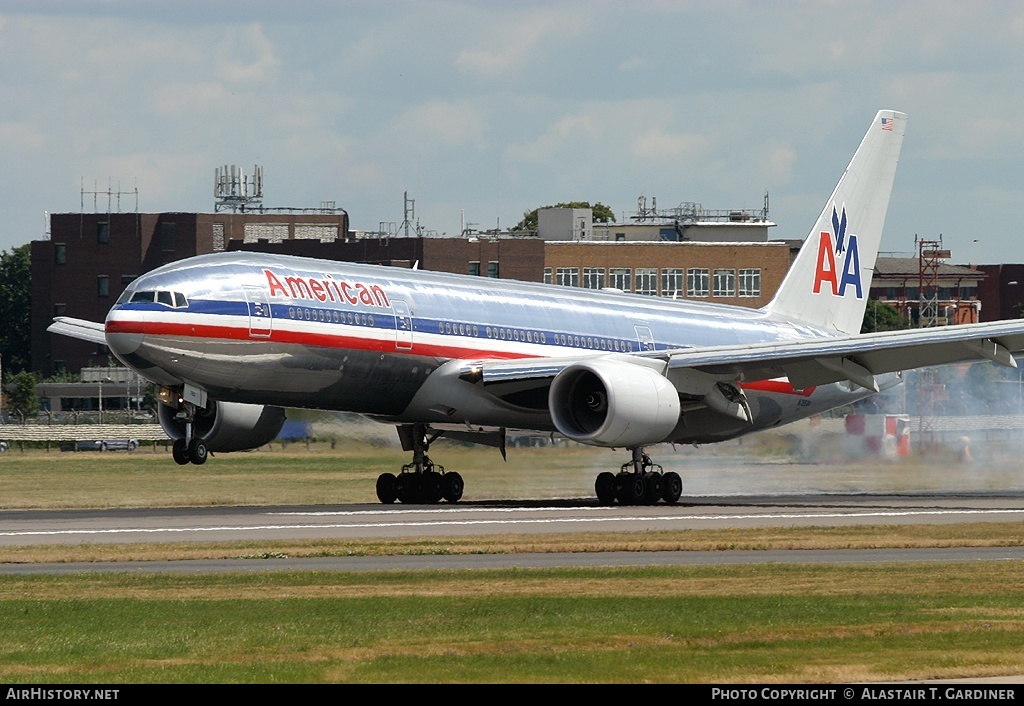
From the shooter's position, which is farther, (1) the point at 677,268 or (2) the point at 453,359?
(1) the point at 677,268

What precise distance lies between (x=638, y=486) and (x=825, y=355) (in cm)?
519

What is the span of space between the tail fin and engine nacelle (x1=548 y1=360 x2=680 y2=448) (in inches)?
453

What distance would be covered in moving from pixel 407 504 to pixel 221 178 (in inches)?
4306

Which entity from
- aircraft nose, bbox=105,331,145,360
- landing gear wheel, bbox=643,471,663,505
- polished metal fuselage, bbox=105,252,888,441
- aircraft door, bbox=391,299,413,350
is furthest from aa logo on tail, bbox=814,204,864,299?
aircraft nose, bbox=105,331,145,360

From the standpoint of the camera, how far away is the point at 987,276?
19425 cm

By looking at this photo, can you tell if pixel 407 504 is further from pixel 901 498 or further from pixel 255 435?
pixel 901 498

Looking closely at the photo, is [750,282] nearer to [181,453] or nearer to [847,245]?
[847,245]

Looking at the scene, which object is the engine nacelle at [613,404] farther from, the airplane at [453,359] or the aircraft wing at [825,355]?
the aircraft wing at [825,355]

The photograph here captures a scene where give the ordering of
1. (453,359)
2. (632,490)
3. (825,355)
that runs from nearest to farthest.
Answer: (825,355) < (453,359) < (632,490)

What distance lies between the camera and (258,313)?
35.1 m

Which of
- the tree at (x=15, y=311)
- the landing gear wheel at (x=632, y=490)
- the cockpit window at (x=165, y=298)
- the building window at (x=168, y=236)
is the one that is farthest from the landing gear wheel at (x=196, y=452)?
the tree at (x=15, y=311)

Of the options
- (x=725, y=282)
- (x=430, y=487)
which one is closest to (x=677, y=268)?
(x=725, y=282)

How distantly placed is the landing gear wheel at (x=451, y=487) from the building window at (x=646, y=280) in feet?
289

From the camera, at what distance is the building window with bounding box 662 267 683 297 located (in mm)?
129375
